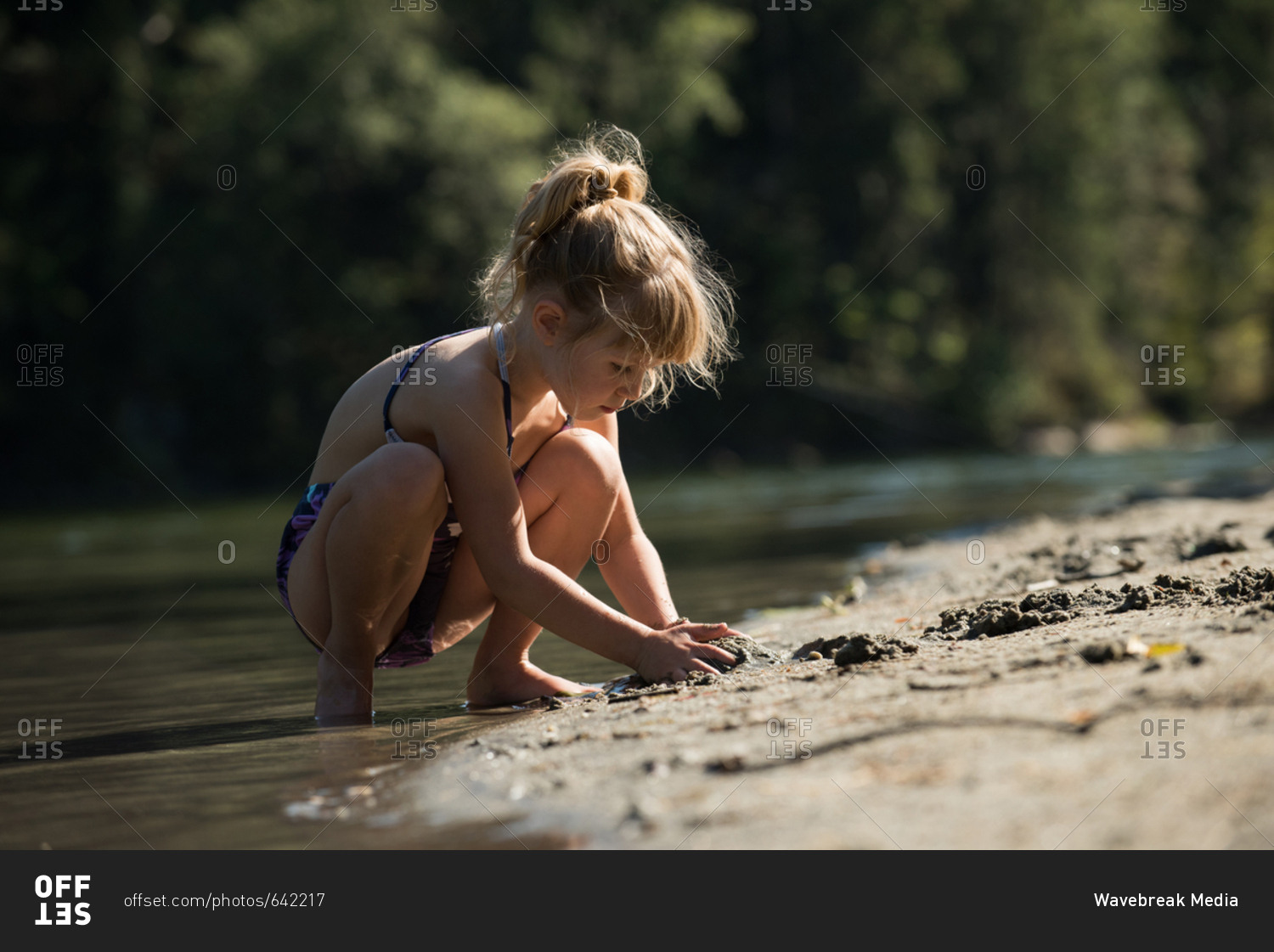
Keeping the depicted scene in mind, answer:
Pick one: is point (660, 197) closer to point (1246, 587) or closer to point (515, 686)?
point (515, 686)

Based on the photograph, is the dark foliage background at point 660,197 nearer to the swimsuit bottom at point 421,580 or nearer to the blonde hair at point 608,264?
the swimsuit bottom at point 421,580

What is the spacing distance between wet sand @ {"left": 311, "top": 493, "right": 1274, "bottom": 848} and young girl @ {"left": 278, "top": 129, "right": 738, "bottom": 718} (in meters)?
0.29

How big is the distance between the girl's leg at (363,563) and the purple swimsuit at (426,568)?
2.8 inches

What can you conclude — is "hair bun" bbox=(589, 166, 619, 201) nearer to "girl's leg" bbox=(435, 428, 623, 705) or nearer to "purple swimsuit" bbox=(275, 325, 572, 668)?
"purple swimsuit" bbox=(275, 325, 572, 668)

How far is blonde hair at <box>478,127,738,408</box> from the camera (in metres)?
2.69

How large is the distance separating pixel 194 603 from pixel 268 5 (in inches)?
725

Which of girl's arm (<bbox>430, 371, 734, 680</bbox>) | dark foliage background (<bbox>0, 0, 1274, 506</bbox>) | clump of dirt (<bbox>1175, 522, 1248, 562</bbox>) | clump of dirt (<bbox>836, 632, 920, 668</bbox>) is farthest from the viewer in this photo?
dark foliage background (<bbox>0, 0, 1274, 506</bbox>)

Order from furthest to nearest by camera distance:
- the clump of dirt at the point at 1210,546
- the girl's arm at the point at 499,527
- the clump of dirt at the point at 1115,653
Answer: the clump of dirt at the point at 1210,546, the girl's arm at the point at 499,527, the clump of dirt at the point at 1115,653

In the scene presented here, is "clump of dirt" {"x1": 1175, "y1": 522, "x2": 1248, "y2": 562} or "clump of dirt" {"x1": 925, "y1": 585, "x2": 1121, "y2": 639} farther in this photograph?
"clump of dirt" {"x1": 1175, "y1": 522, "x2": 1248, "y2": 562}

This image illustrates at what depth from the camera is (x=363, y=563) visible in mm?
2814

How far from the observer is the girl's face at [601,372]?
8.91 ft

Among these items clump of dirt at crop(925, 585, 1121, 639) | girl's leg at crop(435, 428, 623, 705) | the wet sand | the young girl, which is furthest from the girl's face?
clump of dirt at crop(925, 585, 1121, 639)

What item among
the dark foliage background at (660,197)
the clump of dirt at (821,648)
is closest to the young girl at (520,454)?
the clump of dirt at (821,648)
